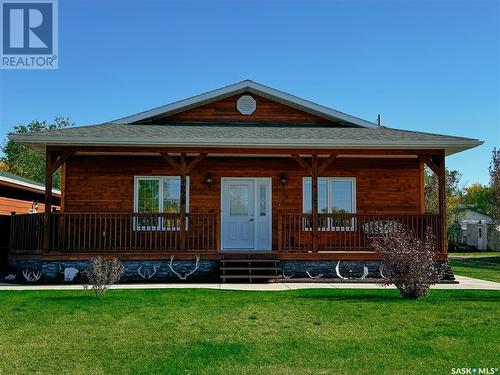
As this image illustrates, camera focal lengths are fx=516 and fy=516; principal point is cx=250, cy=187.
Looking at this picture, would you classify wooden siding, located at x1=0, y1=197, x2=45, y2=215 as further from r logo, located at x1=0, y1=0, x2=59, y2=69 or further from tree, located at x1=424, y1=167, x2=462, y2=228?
tree, located at x1=424, y1=167, x2=462, y2=228

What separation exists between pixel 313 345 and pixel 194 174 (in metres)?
9.65

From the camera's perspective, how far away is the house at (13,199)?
15.1m

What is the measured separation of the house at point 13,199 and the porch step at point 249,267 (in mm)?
6766

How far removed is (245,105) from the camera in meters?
16.1

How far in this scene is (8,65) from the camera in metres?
14.6

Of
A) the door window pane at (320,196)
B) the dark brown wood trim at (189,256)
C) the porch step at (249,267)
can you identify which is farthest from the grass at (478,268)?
the porch step at (249,267)

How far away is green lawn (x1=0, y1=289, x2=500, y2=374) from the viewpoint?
530cm

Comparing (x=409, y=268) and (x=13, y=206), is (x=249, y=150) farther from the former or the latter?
(x=13, y=206)

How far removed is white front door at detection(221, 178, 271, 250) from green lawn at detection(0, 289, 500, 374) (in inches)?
202

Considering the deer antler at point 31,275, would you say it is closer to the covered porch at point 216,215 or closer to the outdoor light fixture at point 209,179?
the covered porch at point 216,215

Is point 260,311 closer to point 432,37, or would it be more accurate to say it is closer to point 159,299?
point 159,299

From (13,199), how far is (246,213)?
8.72 m

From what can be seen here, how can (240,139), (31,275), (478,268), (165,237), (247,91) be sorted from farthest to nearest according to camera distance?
1. (478,268)
2. (247,91)
3. (165,237)
4. (31,275)
5. (240,139)

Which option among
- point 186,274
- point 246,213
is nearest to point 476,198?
point 246,213
